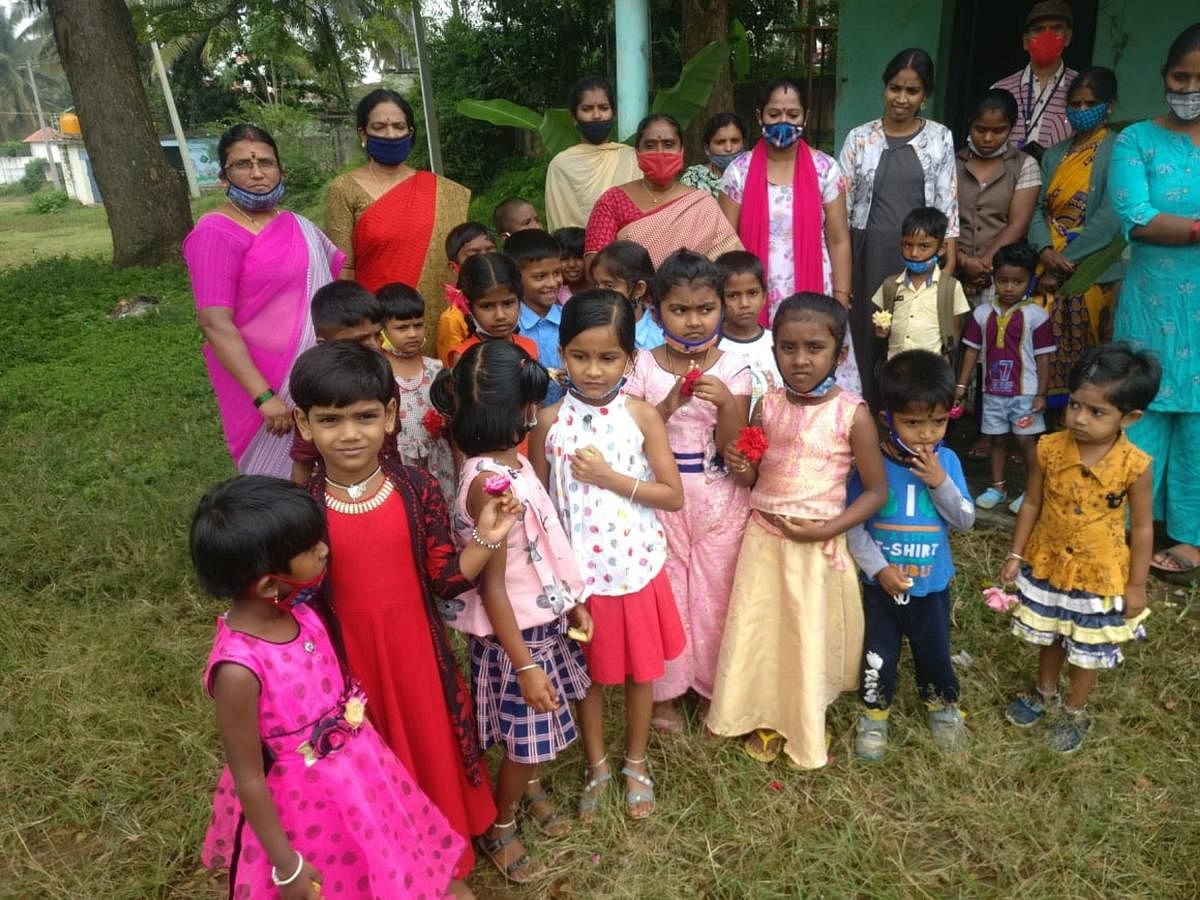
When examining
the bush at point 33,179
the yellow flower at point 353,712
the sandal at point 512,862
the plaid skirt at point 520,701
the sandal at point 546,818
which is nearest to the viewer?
the yellow flower at point 353,712

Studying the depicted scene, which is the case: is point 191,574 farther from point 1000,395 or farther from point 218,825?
point 1000,395

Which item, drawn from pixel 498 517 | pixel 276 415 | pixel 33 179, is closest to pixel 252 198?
pixel 276 415

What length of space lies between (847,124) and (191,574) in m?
5.53

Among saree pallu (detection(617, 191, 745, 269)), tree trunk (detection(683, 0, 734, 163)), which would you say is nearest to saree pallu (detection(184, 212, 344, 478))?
saree pallu (detection(617, 191, 745, 269))

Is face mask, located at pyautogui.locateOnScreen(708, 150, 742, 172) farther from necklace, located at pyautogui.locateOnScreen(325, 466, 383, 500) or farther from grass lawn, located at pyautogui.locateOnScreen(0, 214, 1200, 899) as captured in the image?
necklace, located at pyautogui.locateOnScreen(325, 466, 383, 500)

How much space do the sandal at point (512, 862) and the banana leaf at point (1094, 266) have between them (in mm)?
3189

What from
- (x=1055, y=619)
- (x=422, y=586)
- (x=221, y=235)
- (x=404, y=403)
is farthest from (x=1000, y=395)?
(x=221, y=235)

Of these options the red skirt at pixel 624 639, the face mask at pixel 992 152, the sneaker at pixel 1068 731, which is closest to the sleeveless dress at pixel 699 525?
the red skirt at pixel 624 639

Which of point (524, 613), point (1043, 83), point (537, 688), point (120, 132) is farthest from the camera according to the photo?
point (120, 132)

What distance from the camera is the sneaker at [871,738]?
264 cm

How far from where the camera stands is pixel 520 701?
2.24 meters

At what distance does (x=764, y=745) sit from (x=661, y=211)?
2.07m

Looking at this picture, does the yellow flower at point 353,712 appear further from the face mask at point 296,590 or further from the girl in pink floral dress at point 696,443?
the girl in pink floral dress at point 696,443

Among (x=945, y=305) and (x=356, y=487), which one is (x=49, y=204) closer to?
(x=945, y=305)
